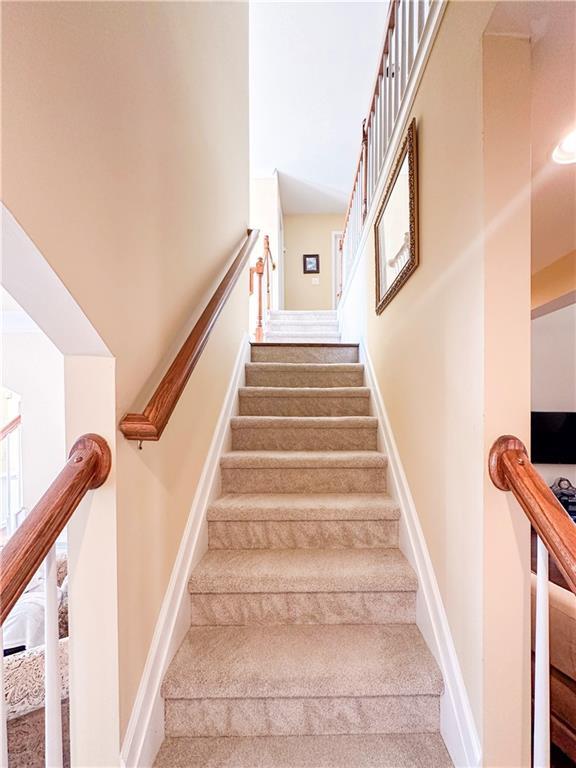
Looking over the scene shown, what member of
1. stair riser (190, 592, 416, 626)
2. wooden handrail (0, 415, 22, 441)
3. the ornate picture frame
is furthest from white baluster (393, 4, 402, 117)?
wooden handrail (0, 415, 22, 441)

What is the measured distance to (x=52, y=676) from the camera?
2.84 feet

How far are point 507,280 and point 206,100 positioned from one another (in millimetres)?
1584

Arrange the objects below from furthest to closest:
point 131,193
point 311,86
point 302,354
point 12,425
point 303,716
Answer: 1. point 311,86
2. point 12,425
3. point 302,354
4. point 303,716
5. point 131,193

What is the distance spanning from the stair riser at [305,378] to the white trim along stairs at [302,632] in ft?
2.10

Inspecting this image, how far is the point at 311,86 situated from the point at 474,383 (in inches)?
167

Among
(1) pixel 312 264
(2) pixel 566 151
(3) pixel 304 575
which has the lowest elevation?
(3) pixel 304 575

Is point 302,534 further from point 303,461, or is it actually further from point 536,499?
point 536,499

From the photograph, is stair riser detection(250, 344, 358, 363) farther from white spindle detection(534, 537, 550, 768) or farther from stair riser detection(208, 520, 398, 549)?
white spindle detection(534, 537, 550, 768)

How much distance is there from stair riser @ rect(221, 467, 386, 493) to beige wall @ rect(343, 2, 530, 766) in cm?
57

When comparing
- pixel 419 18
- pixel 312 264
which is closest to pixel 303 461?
pixel 419 18

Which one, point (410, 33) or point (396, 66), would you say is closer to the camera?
point (410, 33)

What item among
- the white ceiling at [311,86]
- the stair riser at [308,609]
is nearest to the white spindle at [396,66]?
the white ceiling at [311,86]

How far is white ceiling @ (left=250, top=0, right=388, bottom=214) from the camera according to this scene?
124 inches

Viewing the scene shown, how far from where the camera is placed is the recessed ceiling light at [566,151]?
1.32 m
